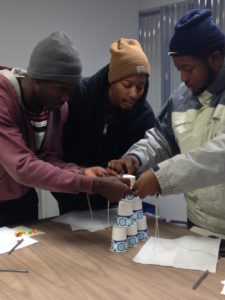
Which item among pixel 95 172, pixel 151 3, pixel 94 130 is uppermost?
pixel 151 3

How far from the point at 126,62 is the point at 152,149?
438mm

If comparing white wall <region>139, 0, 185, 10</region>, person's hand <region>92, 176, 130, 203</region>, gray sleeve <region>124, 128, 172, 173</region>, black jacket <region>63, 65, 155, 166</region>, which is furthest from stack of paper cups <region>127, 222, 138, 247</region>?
white wall <region>139, 0, 185, 10</region>

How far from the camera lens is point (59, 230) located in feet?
5.47

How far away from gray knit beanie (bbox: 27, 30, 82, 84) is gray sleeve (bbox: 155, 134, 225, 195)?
570 millimetres

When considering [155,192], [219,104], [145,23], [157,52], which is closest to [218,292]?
[155,192]

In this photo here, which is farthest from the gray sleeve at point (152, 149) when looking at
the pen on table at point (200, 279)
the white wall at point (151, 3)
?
the white wall at point (151, 3)

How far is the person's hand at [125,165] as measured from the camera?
1728 mm

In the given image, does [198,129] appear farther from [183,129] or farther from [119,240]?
[119,240]

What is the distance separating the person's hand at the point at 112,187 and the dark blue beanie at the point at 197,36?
587 mm

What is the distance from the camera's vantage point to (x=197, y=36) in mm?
1487

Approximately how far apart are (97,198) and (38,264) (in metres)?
0.66

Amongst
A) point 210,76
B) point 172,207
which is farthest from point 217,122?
point 172,207

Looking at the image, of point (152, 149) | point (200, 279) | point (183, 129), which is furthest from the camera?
point (152, 149)

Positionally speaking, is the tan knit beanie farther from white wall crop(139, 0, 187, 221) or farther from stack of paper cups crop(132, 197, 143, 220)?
white wall crop(139, 0, 187, 221)
